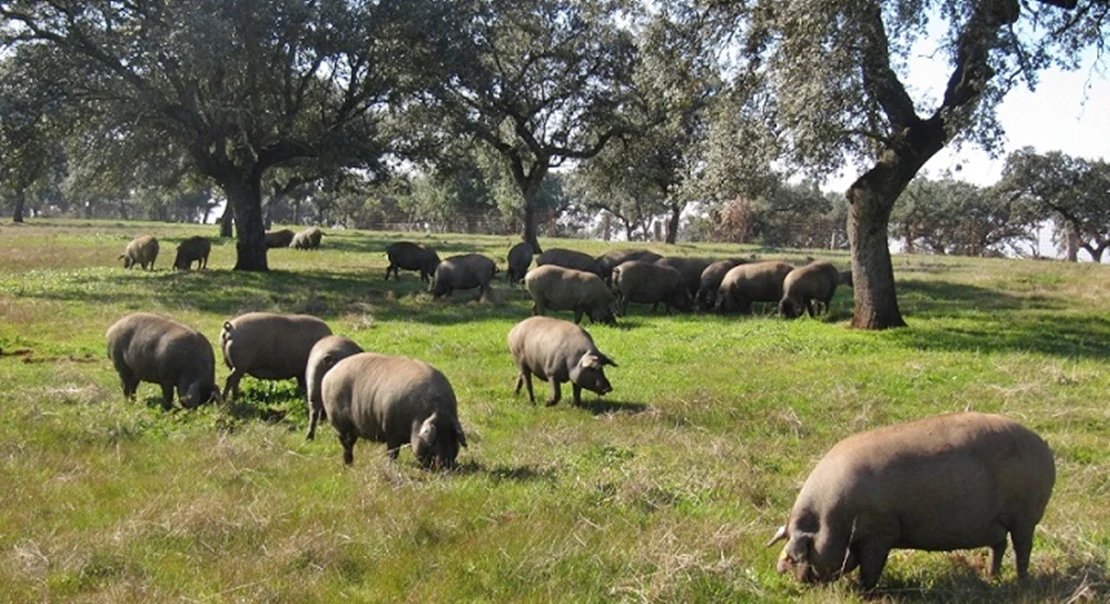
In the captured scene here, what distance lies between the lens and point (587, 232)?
322 feet

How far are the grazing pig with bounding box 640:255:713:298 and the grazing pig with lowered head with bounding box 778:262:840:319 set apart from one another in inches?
149

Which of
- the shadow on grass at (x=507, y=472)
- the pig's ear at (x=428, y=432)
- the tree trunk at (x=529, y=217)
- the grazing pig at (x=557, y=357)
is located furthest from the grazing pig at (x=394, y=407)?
the tree trunk at (x=529, y=217)

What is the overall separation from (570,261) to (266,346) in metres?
13.8

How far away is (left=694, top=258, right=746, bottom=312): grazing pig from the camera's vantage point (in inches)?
912

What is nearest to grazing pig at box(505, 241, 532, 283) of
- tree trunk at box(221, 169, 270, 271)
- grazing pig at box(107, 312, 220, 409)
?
tree trunk at box(221, 169, 270, 271)

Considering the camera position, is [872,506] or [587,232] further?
[587,232]

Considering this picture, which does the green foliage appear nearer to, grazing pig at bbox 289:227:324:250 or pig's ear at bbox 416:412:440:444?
grazing pig at bbox 289:227:324:250

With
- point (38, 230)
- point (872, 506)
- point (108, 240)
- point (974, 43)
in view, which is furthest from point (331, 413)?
point (38, 230)

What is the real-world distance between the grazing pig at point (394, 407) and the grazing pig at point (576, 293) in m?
11.0

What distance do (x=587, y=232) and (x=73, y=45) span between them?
75204 millimetres

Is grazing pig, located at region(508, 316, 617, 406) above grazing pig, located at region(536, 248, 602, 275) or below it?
below

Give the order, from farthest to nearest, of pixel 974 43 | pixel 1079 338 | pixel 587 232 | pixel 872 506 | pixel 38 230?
pixel 587 232 → pixel 38 230 → pixel 1079 338 → pixel 974 43 → pixel 872 506

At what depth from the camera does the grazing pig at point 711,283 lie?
23172mm

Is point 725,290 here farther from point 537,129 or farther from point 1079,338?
point 537,129
